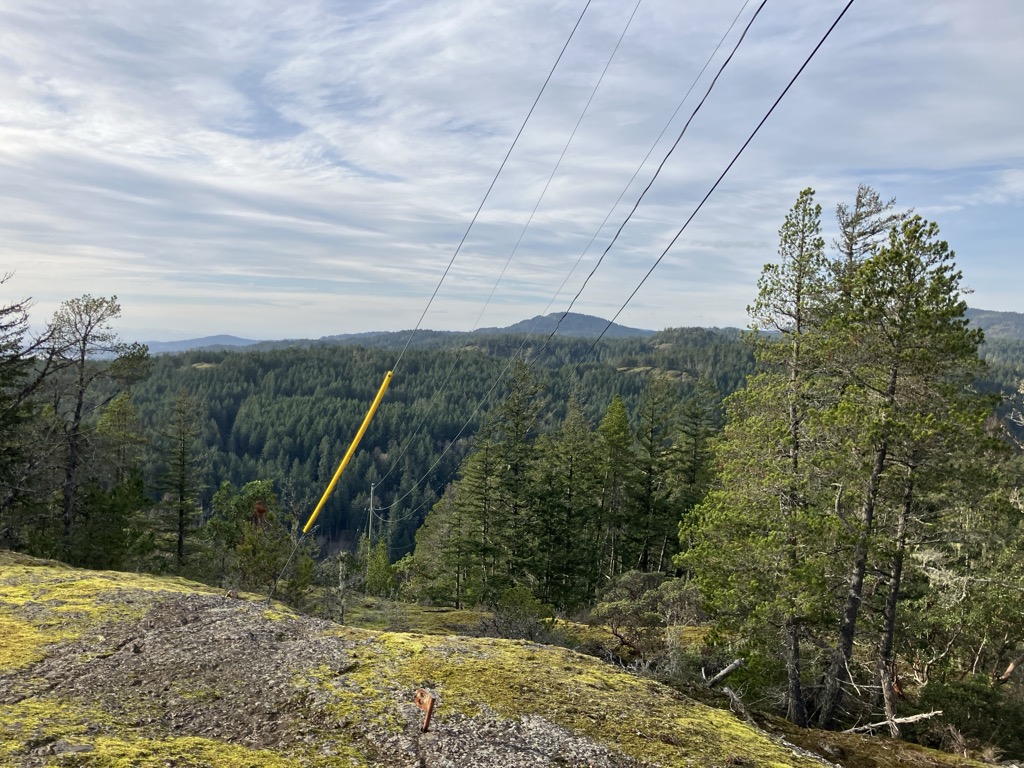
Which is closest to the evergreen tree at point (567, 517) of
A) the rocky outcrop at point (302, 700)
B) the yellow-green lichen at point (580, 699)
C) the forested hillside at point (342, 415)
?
the rocky outcrop at point (302, 700)

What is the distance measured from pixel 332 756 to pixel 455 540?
24.1 m

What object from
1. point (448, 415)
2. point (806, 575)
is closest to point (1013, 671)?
point (806, 575)

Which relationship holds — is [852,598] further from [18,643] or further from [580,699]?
[18,643]

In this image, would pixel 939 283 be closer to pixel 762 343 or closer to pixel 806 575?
pixel 762 343

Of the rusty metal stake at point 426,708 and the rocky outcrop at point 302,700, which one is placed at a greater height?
the rusty metal stake at point 426,708

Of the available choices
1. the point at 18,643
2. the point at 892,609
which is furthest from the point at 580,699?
the point at 892,609

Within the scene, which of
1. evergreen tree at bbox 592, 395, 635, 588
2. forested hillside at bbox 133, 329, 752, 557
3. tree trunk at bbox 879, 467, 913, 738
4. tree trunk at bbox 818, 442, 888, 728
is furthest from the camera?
forested hillside at bbox 133, 329, 752, 557

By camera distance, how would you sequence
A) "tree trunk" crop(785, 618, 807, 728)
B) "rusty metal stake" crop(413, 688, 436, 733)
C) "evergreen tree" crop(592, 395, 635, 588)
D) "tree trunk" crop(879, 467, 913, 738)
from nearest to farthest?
"rusty metal stake" crop(413, 688, 436, 733) < "tree trunk" crop(879, 467, 913, 738) < "tree trunk" crop(785, 618, 807, 728) < "evergreen tree" crop(592, 395, 635, 588)

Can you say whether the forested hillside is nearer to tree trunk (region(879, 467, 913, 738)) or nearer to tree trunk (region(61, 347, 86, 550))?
tree trunk (region(61, 347, 86, 550))

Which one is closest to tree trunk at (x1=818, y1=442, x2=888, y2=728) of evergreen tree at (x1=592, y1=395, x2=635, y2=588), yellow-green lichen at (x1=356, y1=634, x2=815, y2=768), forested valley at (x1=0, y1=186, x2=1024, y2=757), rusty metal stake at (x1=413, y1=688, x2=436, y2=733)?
forested valley at (x1=0, y1=186, x2=1024, y2=757)

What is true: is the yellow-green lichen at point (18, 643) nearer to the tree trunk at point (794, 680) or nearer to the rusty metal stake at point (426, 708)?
the rusty metal stake at point (426, 708)

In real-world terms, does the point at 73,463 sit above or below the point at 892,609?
above

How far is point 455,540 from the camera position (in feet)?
93.0

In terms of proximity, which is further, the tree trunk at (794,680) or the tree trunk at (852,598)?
the tree trunk at (794,680)
